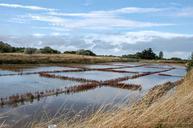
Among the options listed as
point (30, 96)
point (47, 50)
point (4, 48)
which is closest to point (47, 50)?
point (47, 50)

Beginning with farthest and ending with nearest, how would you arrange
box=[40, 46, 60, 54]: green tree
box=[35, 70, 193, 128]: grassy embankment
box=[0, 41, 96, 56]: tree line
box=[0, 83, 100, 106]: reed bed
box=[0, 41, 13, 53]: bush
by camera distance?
box=[40, 46, 60, 54]: green tree → box=[0, 41, 96, 56]: tree line → box=[0, 41, 13, 53]: bush → box=[0, 83, 100, 106]: reed bed → box=[35, 70, 193, 128]: grassy embankment

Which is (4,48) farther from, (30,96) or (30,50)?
(30,96)

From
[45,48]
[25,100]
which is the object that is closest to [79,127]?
[25,100]

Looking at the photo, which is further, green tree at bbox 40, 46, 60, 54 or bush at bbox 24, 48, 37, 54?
green tree at bbox 40, 46, 60, 54

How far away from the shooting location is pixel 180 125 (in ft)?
13.9

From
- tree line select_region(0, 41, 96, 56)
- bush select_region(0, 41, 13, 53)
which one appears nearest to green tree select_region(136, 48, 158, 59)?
tree line select_region(0, 41, 96, 56)

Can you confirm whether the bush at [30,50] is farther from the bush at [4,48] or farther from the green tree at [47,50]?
the green tree at [47,50]

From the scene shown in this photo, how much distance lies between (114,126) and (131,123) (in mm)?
218

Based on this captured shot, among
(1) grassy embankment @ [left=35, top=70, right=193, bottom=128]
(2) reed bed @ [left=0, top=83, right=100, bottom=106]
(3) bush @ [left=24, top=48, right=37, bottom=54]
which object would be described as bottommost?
(2) reed bed @ [left=0, top=83, right=100, bottom=106]

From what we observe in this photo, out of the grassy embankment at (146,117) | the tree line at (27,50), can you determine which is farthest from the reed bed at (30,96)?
the tree line at (27,50)

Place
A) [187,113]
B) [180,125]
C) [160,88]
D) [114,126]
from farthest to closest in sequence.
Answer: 1. [160,88]
2. [187,113]
3. [180,125]
4. [114,126]

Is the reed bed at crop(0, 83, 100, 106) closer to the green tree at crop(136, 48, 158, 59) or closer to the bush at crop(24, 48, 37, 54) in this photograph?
the bush at crop(24, 48, 37, 54)

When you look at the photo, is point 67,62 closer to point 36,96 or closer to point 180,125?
point 36,96

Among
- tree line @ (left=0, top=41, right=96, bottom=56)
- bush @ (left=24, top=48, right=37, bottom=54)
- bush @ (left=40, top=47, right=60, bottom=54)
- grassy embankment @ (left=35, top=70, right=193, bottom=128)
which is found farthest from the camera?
bush @ (left=40, top=47, right=60, bottom=54)
